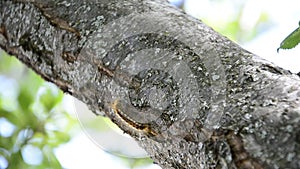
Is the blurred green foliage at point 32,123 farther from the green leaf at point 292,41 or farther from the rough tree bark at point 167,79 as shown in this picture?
the green leaf at point 292,41

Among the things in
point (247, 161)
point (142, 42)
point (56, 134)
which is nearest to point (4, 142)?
point (56, 134)

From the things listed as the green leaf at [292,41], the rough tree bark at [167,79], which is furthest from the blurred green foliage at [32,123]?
the green leaf at [292,41]

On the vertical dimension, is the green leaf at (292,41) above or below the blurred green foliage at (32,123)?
above

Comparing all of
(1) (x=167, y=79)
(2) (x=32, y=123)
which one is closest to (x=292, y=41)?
(1) (x=167, y=79)

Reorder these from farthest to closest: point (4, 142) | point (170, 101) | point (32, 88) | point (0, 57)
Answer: point (0, 57), point (32, 88), point (4, 142), point (170, 101)

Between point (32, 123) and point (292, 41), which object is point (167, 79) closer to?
point (292, 41)

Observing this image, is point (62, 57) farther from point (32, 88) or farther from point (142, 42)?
point (32, 88)
